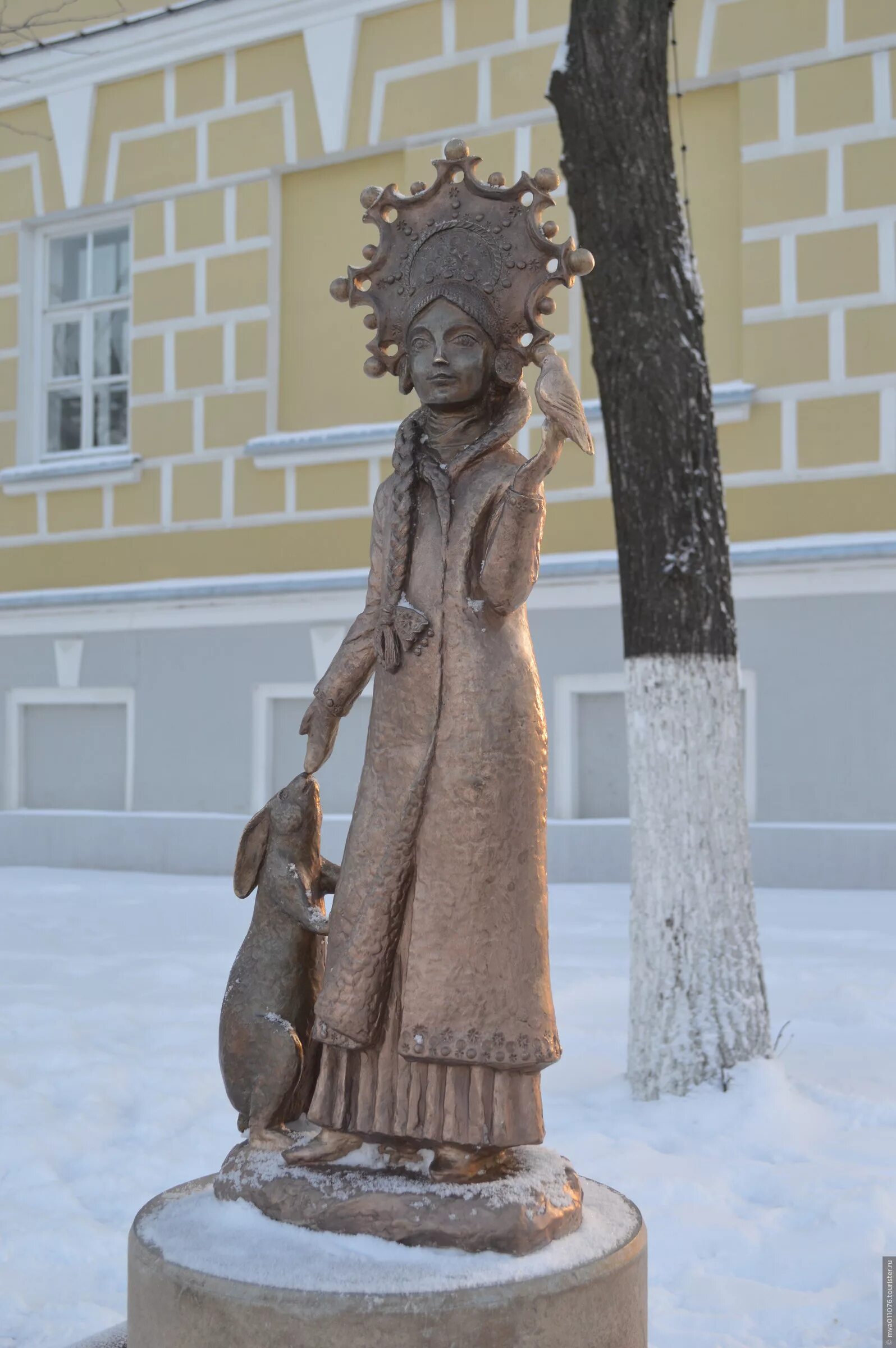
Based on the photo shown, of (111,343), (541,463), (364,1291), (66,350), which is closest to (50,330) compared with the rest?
(66,350)

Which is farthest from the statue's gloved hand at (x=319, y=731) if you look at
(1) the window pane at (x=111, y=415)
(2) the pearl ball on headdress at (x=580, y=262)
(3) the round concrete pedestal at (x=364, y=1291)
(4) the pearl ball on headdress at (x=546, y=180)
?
(1) the window pane at (x=111, y=415)

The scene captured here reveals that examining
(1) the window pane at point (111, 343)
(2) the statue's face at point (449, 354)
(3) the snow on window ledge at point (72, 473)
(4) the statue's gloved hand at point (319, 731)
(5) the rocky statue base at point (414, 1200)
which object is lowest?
(5) the rocky statue base at point (414, 1200)

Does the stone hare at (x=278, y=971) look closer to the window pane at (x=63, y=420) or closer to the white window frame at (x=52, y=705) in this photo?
the white window frame at (x=52, y=705)

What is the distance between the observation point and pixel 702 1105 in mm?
4176

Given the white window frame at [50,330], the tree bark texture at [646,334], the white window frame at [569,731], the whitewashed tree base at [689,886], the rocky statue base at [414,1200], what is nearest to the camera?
the rocky statue base at [414,1200]

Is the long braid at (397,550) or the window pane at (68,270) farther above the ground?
the window pane at (68,270)

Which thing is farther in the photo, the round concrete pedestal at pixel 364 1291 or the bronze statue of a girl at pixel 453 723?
the bronze statue of a girl at pixel 453 723

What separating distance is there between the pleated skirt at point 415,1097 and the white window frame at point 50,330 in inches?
321

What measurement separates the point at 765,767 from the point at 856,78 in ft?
13.0

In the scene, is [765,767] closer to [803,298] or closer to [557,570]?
[557,570]

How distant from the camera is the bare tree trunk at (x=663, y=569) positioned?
4.36 metres

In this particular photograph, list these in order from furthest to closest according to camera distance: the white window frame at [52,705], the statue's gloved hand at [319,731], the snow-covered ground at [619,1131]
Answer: the white window frame at [52,705]
the snow-covered ground at [619,1131]
the statue's gloved hand at [319,731]

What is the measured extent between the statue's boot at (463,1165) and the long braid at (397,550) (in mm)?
859

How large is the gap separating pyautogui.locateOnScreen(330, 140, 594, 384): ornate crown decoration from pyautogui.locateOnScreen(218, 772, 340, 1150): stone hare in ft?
3.10
